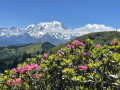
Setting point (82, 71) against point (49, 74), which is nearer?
point (82, 71)

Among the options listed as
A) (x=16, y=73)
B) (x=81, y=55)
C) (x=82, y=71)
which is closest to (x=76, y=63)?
(x=81, y=55)

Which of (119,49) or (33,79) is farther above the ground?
(119,49)

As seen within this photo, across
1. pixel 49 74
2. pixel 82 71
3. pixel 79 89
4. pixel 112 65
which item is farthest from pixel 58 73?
pixel 112 65

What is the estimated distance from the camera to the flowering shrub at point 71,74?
17.9 feet

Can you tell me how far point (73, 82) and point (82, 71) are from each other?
102cm

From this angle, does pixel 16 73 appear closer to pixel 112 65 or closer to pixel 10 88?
pixel 10 88

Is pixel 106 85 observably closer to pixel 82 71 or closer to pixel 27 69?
pixel 82 71

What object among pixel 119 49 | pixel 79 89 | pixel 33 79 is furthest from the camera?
pixel 119 49

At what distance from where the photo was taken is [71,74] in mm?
5551

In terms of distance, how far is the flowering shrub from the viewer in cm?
547

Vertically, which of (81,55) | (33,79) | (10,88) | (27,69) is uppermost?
(81,55)

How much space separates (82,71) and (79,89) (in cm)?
128

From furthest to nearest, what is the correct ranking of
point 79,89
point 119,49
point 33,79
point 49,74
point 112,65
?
point 119,49
point 49,74
point 33,79
point 112,65
point 79,89

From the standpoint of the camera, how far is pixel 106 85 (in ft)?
18.0
